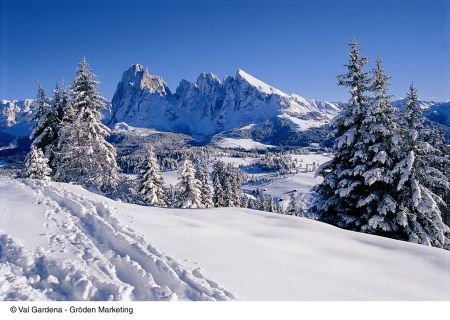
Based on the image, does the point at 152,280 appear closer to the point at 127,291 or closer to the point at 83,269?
the point at 127,291

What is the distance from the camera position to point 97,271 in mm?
8484

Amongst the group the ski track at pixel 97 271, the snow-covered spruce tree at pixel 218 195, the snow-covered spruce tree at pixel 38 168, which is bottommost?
the snow-covered spruce tree at pixel 218 195

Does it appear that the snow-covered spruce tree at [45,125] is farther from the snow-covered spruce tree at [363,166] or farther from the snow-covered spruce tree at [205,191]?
the snow-covered spruce tree at [363,166]

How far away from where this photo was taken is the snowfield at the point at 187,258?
312 inches

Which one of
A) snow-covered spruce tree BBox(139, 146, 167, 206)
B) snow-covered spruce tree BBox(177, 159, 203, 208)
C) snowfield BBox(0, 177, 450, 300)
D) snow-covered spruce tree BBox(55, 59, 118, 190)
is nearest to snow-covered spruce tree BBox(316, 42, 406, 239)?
snowfield BBox(0, 177, 450, 300)

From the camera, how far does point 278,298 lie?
26.0ft

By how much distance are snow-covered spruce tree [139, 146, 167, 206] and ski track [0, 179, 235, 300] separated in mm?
25445

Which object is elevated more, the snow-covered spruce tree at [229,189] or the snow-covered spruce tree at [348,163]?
the snow-covered spruce tree at [348,163]

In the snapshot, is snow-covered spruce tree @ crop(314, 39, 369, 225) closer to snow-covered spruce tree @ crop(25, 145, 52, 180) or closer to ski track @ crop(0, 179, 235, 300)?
ski track @ crop(0, 179, 235, 300)

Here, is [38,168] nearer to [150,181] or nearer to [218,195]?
[150,181]

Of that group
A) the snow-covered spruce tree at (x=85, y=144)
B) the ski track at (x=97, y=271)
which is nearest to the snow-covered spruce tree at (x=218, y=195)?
the snow-covered spruce tree at (x=85, y=144)

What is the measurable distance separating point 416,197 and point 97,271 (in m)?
15.1

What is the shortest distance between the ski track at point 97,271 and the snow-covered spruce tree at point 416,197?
43.5 feet

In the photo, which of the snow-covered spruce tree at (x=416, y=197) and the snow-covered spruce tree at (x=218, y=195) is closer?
the snow-covered spruce tree at (x=416, y=197)
